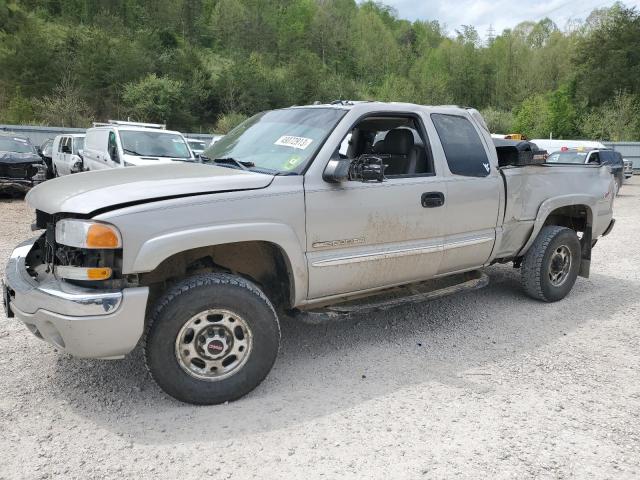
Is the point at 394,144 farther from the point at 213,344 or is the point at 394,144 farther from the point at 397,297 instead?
the point at 213,344

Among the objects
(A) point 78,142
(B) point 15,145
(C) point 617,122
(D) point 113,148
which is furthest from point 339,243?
(C) point 617,122

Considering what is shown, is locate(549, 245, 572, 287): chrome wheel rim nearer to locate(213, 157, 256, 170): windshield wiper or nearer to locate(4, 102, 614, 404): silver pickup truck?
locate(4, 102, 614, 404): silver pickup truck

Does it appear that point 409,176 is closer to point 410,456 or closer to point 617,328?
point 410,456

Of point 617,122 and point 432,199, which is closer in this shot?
point 432,199

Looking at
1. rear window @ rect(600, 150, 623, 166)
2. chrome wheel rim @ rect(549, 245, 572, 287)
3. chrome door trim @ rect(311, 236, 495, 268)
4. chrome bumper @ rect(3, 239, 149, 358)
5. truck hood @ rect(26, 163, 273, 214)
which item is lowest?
chrome wheel rim @ rect(549, 245, 572, 287)

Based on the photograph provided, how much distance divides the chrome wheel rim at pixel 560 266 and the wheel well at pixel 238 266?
3.11m

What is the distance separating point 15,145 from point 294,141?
37.8 feet

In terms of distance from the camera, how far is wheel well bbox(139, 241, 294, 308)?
11.1 ft

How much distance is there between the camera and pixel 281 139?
3.96m

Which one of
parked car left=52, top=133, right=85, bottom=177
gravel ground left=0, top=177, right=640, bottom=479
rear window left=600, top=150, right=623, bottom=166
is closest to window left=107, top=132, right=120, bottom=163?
parked car left=52, top=133, right=85, bottom=177

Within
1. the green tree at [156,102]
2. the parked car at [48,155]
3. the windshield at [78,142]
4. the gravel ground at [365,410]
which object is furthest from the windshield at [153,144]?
the green tree at [156,102]

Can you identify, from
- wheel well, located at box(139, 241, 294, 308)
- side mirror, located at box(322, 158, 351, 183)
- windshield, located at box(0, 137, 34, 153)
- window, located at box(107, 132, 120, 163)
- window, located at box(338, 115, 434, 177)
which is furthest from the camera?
windshield, located at box(0, 137, 34, 153)

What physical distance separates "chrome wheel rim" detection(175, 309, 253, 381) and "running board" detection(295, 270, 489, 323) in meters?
0.56

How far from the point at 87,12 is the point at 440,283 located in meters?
97.6
